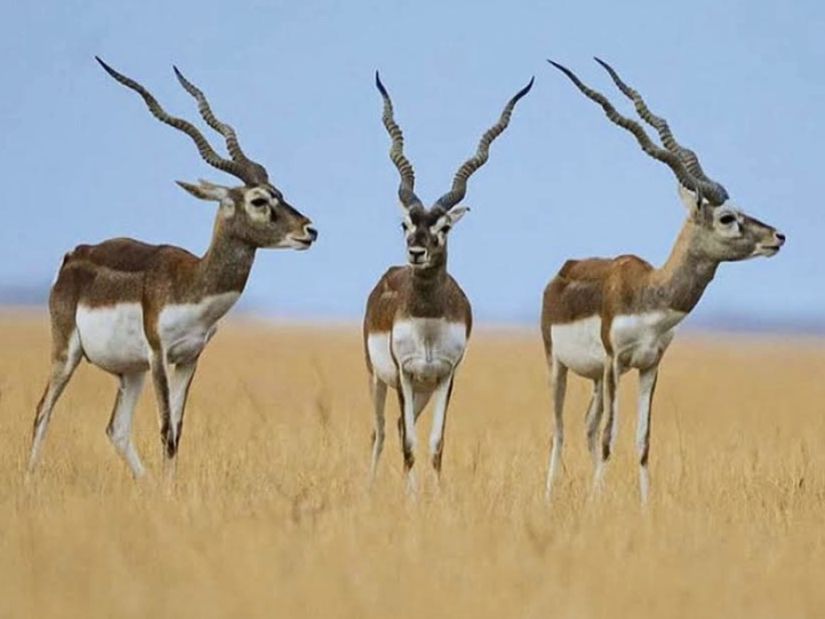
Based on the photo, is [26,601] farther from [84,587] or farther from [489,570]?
[489,570]

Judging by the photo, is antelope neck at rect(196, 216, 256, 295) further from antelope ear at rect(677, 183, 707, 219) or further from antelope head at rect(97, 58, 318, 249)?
antelope ear at rect(677, 183, 707, 219)

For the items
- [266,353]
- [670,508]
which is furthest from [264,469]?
[266,353]

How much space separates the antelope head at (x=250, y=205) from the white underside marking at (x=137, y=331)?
491mm

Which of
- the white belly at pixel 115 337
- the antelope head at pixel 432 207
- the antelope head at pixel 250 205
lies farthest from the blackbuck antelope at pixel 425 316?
the white belly at pixel 115 337

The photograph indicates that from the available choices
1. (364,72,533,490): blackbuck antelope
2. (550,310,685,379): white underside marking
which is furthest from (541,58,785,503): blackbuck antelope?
(364,72,533,490): blackbuck antelope

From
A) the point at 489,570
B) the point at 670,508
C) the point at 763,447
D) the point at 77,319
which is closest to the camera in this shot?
the point at 489,570

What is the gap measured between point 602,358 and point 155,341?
11.0 ft

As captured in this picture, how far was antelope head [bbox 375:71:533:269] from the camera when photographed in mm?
12680

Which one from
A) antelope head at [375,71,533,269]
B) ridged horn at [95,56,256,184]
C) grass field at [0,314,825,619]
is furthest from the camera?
ridged horn at [95,56,256,184]

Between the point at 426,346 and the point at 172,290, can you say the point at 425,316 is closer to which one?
the point at 426,346

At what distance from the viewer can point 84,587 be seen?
790 cm

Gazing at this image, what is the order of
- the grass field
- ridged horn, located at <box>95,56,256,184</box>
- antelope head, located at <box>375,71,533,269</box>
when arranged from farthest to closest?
ridged horn, located at <box>95,56,256,184</box>
antelope head, located at <box>375,71,533,269</box>
the grass field

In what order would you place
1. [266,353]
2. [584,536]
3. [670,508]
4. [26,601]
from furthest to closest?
[266,353] < [670,508] < [584,536] < [26,601]

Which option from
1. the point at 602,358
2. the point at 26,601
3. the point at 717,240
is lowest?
the point at 26,601
